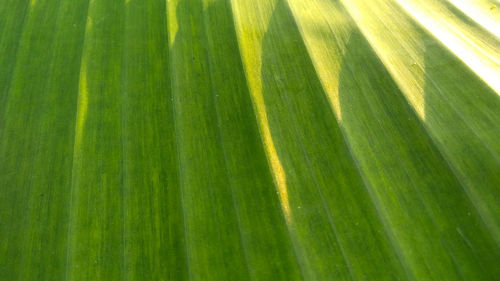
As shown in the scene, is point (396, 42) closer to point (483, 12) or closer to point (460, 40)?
point (460, 40)

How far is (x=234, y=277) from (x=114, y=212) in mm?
821

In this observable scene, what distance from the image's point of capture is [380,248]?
79.7 inches

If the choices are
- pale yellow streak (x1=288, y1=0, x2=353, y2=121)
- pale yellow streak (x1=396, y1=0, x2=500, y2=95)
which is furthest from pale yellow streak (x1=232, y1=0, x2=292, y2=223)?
pale yellow streak (x1=396, y1=0, x2=500, y2=95)

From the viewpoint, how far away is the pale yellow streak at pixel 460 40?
2689mm

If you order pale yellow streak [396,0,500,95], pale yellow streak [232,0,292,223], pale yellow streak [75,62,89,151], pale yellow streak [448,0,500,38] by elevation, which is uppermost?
pale yellow streak [448,0,500,38]

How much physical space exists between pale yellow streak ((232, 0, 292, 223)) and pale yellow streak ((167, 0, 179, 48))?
0.52 m

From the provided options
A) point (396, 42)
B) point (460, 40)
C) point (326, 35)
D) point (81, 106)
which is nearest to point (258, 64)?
point (326, 35)

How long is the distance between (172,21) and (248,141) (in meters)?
1.41

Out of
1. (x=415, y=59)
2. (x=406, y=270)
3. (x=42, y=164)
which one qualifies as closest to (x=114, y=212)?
(x=42, y=164)

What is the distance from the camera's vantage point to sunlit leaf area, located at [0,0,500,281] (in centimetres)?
202

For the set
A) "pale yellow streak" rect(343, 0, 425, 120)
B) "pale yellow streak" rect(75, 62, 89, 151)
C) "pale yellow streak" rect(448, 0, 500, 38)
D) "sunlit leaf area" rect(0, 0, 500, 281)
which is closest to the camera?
"sunlit leaf area" rect(0, 0, 500, 281)

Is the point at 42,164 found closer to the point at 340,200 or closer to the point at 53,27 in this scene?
the point at 53,27

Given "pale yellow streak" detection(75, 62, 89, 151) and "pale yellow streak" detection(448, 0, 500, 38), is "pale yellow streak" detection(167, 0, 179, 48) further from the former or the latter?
"pale yellow streak" detection(448, 0, 500, 38)

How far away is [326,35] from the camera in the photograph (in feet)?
9.78
